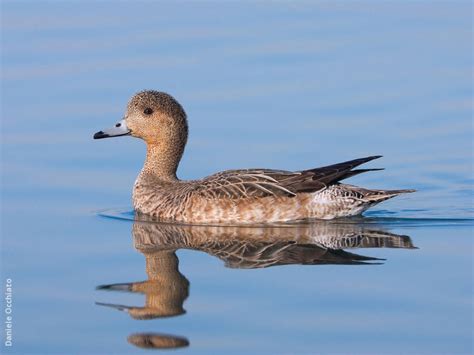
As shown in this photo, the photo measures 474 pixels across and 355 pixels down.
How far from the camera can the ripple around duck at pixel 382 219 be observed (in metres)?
12.6

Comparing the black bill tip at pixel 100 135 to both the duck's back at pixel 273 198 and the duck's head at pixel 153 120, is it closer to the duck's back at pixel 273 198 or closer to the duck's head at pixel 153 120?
the duck's head at pixel 153 120

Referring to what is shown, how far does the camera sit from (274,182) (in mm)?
12906

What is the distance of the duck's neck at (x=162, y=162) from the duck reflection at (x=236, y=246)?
1046 millimetres

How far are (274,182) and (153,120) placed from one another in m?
1.66

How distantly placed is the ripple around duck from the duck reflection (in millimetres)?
115

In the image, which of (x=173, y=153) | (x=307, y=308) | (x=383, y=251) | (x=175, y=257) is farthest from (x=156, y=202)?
(x=307, y=308)

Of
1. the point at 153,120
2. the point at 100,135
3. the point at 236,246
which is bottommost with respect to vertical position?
the point at 236,246

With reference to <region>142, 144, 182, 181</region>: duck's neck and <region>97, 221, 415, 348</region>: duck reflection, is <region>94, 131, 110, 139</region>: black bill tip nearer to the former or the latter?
<region>142, 144, 182, 181</region>: duck's neck

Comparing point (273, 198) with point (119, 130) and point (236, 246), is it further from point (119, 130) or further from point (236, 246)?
point (119, 130)

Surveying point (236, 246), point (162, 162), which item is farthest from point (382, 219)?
point (162, 162)

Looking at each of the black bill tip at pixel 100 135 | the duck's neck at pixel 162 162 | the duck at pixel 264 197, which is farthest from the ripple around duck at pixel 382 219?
the black bill tip at pixel 100 135

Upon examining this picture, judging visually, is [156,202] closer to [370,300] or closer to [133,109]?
[133,109]

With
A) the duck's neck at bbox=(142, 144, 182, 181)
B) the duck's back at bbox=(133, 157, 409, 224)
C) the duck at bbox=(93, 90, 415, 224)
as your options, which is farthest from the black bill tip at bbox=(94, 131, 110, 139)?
the duck's back at bbox=(133, 157, 409, 224)

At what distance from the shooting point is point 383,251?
37.2ft
